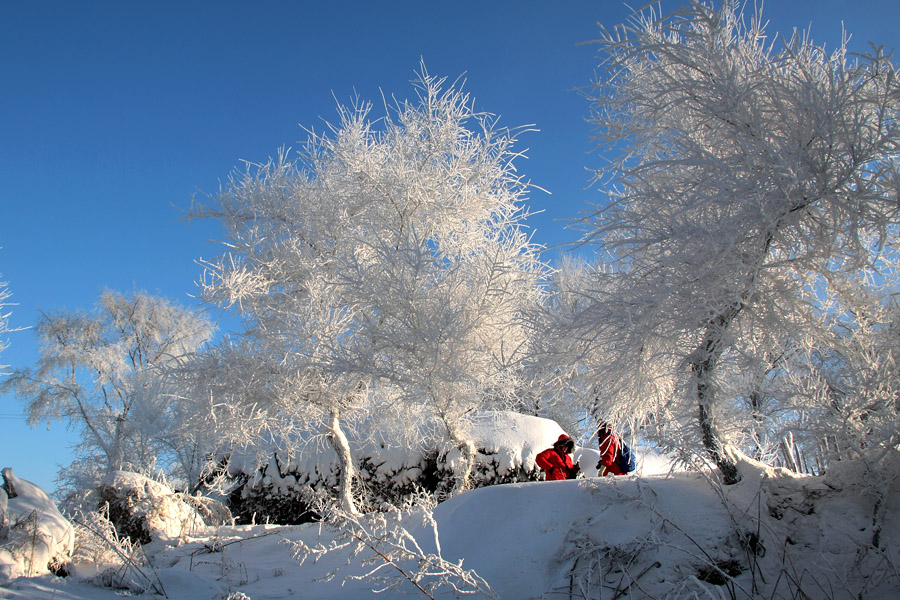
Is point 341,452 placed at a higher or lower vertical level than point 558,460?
higher

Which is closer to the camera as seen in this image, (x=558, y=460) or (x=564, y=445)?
(x=558, y=460)

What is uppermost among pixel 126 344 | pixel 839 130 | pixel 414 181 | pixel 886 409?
pixel 126 344

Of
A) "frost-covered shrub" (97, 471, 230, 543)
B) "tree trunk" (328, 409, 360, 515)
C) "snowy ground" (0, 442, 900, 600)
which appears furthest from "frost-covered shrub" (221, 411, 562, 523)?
"snowy ground" (0, 442, 900, 600)

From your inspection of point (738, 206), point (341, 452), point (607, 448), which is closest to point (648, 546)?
point (738, 206)

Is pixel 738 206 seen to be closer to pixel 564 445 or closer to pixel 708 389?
pixel 708 389

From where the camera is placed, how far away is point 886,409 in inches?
151

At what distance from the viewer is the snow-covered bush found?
161 inches

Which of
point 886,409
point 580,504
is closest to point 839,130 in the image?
point 886,409

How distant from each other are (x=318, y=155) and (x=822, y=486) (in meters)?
10.1

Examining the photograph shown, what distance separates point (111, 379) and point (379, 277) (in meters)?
17.3

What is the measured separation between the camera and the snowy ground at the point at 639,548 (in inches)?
139

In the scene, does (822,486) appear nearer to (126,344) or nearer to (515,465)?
(515,465)

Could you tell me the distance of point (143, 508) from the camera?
26.2ft

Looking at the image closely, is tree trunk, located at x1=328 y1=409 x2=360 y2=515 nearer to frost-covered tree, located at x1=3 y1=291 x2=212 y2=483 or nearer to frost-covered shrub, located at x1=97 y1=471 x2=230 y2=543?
frost-covered shrub, located at x1=97 y1=471 x2=230 y2=543
